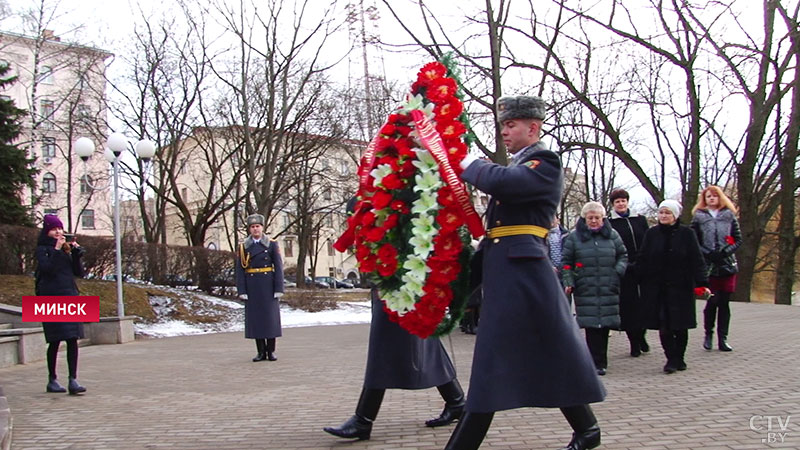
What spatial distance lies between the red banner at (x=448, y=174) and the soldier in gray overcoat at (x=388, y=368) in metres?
1.04

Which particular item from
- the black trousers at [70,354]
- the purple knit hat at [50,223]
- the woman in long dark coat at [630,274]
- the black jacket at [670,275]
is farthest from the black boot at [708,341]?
the purple knit hat at [50,223]

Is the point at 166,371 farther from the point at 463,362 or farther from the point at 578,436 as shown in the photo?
the point at 578,436

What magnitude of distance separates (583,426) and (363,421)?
156 cm

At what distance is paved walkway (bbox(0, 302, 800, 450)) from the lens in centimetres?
479

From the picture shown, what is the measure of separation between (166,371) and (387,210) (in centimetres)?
620

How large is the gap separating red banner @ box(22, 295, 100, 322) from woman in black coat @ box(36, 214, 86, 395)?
0.23 feet

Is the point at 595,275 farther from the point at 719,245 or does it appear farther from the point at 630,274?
the point at 719,245

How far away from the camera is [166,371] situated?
9367 mm

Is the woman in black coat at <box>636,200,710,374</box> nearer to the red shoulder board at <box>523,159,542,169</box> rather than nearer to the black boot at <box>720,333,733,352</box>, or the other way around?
the black boot at <box>720,333,733,352</box>

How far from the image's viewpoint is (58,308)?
7.29 m

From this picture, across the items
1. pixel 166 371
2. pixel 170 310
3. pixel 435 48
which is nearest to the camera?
pixel 166 371

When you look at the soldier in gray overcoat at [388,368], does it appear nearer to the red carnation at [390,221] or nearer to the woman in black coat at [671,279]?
the red carnation at [390,221]

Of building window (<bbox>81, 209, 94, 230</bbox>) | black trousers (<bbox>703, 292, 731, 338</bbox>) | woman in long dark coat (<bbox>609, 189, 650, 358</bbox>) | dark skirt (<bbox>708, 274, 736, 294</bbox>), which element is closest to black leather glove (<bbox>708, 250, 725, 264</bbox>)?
dark skirt (<bbox>708, 274, 736, 294</bbox>)

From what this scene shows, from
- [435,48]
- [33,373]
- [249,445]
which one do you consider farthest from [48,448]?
[435,48]
